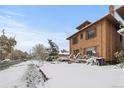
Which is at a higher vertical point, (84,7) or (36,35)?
(84,7)

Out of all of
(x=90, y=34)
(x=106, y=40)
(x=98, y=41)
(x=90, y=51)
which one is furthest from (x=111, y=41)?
(x=90, y=34)

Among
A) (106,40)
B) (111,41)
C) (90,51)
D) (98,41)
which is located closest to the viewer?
(106,40)

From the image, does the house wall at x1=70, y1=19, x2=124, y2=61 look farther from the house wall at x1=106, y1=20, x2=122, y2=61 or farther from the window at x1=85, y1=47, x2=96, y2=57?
the window at x1=85, y1=47, x2=96, y2=57

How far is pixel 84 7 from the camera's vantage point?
30.4ft

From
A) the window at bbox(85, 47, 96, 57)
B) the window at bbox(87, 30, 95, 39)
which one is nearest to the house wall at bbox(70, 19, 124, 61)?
the window at bbox(85, 47, 96, 57)

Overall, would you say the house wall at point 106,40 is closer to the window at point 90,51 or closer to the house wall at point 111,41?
the house wall at point 111,41

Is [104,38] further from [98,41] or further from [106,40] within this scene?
[98,41]

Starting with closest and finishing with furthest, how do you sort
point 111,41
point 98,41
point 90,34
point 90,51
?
point 111,41 < point 98,41 < point 90,51 < point 90,34

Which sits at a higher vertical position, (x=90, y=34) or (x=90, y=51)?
(x=90, y=34)

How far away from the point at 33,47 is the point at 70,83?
252cm

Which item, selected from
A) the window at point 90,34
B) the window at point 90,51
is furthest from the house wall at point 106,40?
the window at point 90,34
